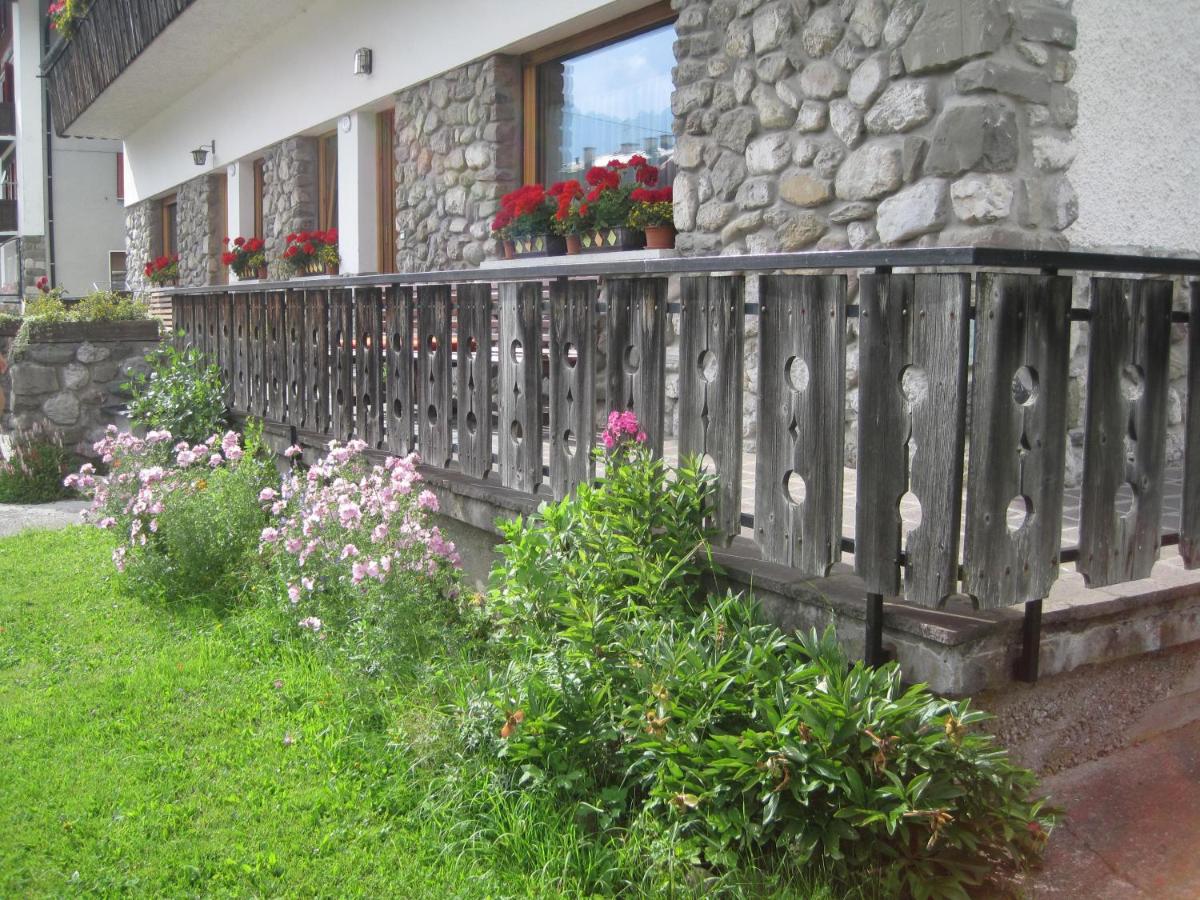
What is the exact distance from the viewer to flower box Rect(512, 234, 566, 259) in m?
7.10

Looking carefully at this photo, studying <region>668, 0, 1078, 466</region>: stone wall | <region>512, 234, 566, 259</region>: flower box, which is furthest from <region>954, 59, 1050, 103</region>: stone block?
<region>512, 234, 566, 259</region>: flower box

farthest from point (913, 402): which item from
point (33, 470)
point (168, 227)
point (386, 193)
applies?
point (168, 227)

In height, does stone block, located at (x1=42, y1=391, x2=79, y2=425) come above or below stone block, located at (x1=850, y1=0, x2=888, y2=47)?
below

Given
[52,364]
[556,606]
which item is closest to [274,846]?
[556,606]

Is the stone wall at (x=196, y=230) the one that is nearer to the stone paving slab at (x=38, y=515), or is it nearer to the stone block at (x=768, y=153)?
the stone paving slab at (x=38, y=515)

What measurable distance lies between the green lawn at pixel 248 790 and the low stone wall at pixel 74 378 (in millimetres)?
4604

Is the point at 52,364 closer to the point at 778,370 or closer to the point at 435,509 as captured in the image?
the point at 435,509

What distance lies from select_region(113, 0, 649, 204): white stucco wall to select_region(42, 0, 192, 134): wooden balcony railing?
18cm

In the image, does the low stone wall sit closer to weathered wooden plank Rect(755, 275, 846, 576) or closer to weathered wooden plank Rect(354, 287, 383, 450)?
weathered wooden plank Rect(354, 287, 383, 450)

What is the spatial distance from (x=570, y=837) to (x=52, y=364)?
7549 millimetres

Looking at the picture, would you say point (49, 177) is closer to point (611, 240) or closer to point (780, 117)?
point (611, 240)

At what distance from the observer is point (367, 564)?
12.5 ft

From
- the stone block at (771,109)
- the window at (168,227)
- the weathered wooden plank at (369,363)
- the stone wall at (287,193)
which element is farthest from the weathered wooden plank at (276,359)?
the window at (168,227)

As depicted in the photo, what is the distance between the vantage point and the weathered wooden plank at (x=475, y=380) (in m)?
4.50
